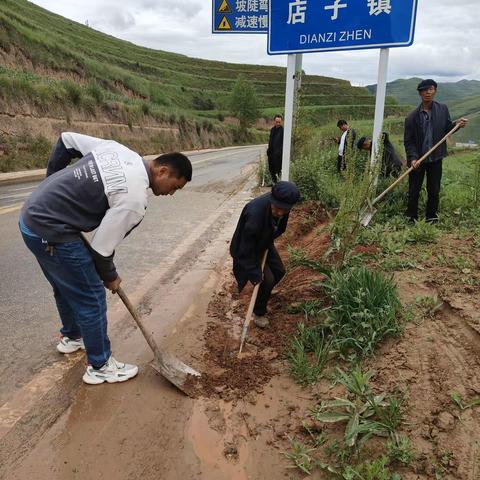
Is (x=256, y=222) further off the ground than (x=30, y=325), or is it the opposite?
(x=256, y=222)

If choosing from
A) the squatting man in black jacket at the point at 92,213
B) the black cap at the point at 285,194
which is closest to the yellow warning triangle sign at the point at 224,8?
the black cap at the point at 285,194

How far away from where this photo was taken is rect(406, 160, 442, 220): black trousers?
532 centimetres

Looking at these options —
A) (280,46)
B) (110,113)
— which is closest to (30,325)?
(280,46)

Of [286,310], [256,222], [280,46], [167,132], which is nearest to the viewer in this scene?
[256,222]

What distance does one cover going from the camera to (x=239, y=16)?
11312 millimetres

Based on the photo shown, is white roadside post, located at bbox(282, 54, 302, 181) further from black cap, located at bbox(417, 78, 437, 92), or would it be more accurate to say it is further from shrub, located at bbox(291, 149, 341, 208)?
black cap, located at bbox(417, 78, 437, 92)

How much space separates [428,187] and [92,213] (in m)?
4.19

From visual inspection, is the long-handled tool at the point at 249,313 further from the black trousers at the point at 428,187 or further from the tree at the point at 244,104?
the tree at the point at 244,104

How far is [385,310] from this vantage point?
3.10 metres

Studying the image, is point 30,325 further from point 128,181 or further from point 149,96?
point 149,96

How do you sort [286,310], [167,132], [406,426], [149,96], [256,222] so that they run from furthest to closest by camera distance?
1. [149,96]
2. [167,132]
3. [286,310]
4. [256,222]
5. [406,426]

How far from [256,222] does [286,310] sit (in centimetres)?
93

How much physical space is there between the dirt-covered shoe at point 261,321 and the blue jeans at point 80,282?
1.33 meters

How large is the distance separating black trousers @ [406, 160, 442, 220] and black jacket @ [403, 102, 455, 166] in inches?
5.0
